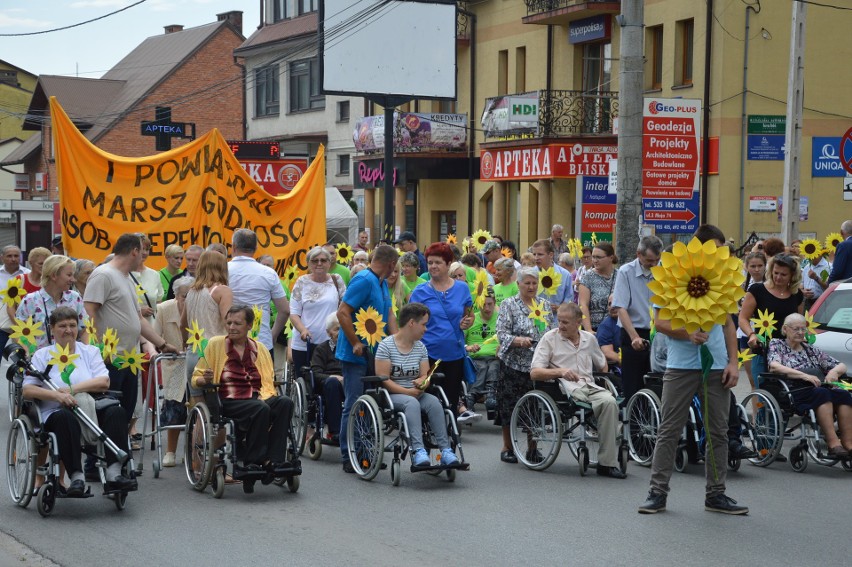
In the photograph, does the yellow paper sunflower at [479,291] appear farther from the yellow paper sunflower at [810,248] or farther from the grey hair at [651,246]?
the yellow paper sunflower at [810,248]

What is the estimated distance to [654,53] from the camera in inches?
1206

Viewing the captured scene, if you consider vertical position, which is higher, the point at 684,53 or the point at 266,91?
the point at 266,91

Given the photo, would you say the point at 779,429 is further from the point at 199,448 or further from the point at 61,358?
the point at 61,358

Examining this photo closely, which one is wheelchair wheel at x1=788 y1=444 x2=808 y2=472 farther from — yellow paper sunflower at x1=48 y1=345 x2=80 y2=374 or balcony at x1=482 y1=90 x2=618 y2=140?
balcony at x1=482 y1=90 x2=618 y2=140

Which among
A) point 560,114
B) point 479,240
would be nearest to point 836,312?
point 479,240

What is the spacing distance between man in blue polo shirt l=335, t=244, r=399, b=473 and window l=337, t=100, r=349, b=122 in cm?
3688

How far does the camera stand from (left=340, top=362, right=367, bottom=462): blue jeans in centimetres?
1131

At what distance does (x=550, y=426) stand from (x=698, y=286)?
2.70 metres

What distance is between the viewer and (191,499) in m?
9.87

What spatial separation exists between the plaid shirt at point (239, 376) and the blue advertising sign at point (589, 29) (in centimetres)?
2378

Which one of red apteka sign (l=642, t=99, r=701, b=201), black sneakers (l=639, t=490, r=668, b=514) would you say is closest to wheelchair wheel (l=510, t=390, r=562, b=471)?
black sneakers (l=639, t=490, r=668, b=514)

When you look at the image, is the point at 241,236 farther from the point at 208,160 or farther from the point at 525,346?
the point at 208,160

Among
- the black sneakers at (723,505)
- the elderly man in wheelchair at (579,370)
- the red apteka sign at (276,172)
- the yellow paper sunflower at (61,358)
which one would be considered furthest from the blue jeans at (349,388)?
the red apteka sign at (276,172)

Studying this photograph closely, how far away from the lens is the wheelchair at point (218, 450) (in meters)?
9.77
